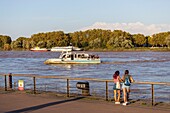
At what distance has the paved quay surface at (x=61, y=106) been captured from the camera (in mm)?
13432

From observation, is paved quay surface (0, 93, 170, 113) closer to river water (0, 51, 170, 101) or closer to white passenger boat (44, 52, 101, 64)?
river water (0, 51, 170, 101)

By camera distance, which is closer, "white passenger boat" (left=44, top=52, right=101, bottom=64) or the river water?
the river water

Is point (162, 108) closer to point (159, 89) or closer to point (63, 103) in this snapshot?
point (63, 103)

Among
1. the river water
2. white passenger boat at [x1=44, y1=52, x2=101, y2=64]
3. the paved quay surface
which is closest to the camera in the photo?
the paved quay surface

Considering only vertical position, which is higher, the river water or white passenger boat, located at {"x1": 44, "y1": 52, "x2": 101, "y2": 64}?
white passenger boat, located at {"x1": 44, "y1": 52, "x2": 101, "y2": 64}

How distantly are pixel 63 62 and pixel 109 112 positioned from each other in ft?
247

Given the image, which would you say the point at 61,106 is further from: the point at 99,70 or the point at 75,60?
the point at 75,60

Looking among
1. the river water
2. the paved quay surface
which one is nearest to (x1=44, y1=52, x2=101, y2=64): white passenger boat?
the river water

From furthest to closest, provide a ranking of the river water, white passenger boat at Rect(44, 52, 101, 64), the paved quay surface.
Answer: white passenger boat at Rect(44, 52, 101, 64) < the river water < the paved quay surface

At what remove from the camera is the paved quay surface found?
529 inches

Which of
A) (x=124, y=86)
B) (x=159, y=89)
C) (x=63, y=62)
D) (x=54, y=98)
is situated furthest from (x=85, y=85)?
(x=63, y=62)

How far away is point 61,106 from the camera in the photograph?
1450cm

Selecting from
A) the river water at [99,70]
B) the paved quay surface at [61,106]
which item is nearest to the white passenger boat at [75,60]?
the river water at [99,70]

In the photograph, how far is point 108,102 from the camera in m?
15.5
